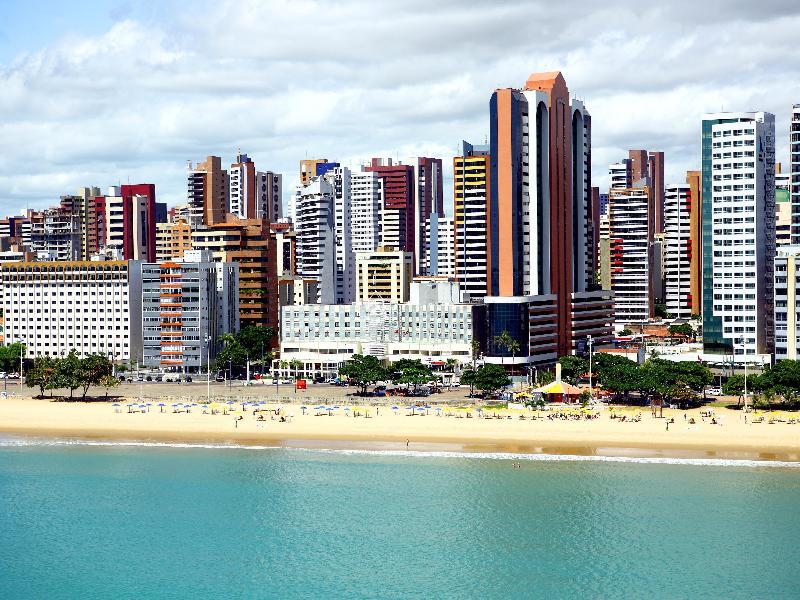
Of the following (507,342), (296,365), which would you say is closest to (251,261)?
(296,365)

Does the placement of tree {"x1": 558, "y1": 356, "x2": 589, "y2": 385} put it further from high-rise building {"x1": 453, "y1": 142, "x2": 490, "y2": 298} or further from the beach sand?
the beach sand

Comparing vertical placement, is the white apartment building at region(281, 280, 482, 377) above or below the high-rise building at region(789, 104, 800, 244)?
below

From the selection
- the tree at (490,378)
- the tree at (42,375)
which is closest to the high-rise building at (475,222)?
the tree at (490,378)

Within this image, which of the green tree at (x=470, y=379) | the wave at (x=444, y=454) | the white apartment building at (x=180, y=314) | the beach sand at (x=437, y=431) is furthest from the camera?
the white apartment building at (x=180, y=314)

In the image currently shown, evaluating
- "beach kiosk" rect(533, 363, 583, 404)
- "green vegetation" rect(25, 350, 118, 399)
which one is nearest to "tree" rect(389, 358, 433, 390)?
"beach kiosk" rect(533, 363, 583, 404)

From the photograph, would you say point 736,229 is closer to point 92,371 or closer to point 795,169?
point 795,169

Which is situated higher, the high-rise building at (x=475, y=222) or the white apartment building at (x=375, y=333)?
the high-rise building at (x=475, y=222)

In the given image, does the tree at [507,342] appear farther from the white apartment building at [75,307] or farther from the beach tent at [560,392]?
the white apartment building at [75,307]
